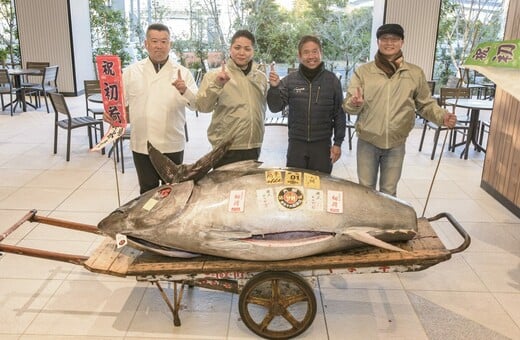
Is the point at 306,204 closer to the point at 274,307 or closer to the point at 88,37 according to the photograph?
the point at 274,307

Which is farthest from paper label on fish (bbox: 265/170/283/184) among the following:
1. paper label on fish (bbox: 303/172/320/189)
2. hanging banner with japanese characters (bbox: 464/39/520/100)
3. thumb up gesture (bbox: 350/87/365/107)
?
hanging banner with japanese characters (bbox: 464/39/520/100)

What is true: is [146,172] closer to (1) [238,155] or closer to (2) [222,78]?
(1) [238,155]

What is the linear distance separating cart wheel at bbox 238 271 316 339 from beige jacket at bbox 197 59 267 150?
39.9 inches

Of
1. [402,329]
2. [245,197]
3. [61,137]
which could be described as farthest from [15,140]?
[402,329]

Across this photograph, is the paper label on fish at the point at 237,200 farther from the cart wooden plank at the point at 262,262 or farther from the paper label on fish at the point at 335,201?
the paper label on fish at the point at 335,201

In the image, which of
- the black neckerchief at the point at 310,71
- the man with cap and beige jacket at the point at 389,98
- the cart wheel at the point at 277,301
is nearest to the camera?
the cart wheel at the point at 277,301

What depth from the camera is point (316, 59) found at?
10.3 ft

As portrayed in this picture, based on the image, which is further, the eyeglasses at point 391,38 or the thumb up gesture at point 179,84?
the thumb up gesture at point 179,84

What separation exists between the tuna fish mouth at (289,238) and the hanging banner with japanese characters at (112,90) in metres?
1.28

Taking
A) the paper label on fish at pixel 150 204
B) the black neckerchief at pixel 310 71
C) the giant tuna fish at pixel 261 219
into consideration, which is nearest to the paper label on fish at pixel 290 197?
the giant tuna fish at pixel 261 219

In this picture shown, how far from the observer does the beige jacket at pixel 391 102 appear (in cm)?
312

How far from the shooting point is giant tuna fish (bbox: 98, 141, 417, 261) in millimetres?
2363

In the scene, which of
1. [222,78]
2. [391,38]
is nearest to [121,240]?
[222,78]

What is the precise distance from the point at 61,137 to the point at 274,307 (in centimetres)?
565
